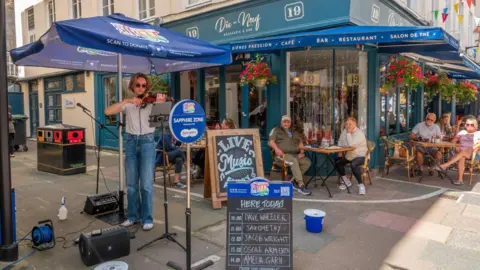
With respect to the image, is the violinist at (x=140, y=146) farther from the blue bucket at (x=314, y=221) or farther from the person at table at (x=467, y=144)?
the person at table at (x=467, y=144)

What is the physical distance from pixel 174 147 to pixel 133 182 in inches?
95.3

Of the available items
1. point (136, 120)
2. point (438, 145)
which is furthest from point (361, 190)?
point (136, 120)

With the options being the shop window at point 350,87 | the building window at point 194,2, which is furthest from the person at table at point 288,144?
the building window at point 194,2

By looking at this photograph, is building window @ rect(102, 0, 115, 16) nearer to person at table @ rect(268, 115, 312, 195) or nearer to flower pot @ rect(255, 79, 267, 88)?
flower pot @ rect(255, 79, 267, 88)

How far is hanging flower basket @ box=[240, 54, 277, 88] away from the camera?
6746 mm

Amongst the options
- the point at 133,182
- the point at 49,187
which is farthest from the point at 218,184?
the point at 49,187

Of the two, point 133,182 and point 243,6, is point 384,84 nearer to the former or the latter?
point 243,6

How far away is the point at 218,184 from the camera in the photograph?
5.20m

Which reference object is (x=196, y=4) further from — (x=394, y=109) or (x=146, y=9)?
(x=394, y=109)

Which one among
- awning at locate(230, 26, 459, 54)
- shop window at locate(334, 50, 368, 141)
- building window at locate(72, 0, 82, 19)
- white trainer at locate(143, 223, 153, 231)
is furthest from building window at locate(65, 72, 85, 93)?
white trainer at locate(143, 223, 153, 231)

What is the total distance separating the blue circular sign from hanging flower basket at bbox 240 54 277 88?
3557 millimetres

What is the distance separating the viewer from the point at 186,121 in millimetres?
3311

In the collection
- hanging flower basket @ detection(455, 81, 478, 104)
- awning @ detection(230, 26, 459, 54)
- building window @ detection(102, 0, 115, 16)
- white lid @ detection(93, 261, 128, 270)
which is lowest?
white lid @ detection(93, 261, 128, 270)

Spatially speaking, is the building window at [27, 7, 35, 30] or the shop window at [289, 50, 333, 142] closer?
the shop window at [289, 50, 333, 142]
